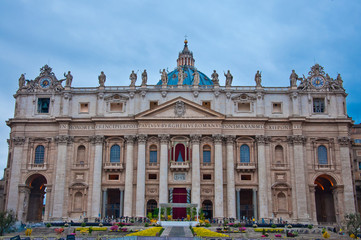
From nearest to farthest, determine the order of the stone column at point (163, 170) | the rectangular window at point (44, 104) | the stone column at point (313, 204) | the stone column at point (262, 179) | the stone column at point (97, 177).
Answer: the stone column at point (262, 179), the stone column at point (163, 170), the stone column at point (97, 177), the stone column at point (313, 204), the rectangular window at point (44, 104)

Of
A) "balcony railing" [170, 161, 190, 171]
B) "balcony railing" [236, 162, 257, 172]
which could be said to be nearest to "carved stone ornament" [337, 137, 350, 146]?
"balcony railing" [236, 162, 257, 172]

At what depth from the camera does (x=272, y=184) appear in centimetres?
6775

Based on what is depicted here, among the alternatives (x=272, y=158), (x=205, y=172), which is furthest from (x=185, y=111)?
(x=272, y=158)

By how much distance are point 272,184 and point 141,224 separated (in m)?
21.6

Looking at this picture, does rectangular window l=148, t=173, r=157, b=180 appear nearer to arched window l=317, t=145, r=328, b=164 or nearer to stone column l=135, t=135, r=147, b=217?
stone column l=135, t=135, r=147, b=217

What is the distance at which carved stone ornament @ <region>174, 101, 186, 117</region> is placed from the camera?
2721 inches

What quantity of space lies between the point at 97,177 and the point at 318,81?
38.1 m

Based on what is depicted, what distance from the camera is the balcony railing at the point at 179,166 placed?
67.7 meters

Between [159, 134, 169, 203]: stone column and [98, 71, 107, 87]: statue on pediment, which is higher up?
[98, 71, 107, 87]: statue on pediment

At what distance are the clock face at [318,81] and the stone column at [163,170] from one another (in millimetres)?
25379

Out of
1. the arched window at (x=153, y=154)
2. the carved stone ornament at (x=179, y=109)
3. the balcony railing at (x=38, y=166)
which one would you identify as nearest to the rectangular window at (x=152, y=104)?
the carved stone ornament at (x=179, y=109)

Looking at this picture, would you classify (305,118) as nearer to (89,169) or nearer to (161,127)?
(161,127)

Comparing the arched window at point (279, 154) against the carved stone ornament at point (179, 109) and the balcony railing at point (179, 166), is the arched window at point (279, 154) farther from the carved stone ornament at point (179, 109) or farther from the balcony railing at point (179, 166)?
the carved stone ornament at point (179, 109)

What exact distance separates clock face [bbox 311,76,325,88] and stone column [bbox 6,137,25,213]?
154 feet
